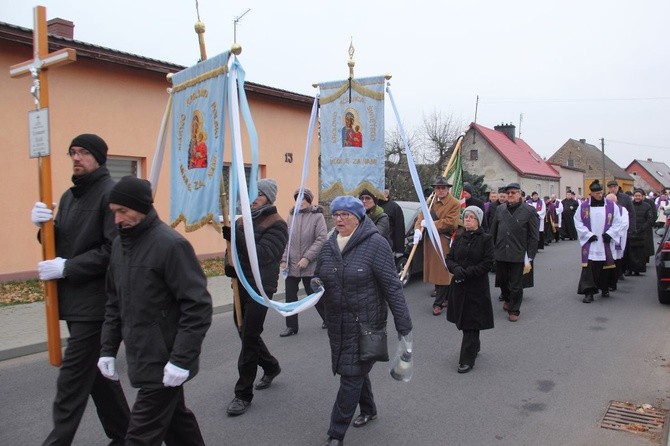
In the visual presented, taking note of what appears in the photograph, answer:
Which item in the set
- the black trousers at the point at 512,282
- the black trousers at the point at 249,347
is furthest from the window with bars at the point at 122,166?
the black trousers at the point at 249,347

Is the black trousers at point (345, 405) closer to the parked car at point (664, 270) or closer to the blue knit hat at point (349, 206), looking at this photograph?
the blue knit hat at point (349, 206)

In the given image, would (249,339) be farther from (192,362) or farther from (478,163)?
(478,163)

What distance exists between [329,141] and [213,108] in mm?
2417

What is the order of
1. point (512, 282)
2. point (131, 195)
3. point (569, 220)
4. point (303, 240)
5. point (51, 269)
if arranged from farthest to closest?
point (569, 220) → point (512, 282) → point (303, 240) → point (51, 269) → point (131, 195)

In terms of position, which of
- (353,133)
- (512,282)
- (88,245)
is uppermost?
(353,133)

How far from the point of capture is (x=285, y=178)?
52.1 ft

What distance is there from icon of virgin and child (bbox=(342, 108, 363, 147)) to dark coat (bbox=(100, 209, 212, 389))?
371 centimetres

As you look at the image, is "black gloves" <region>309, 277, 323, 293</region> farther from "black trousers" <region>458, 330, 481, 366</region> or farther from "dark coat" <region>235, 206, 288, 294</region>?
"black trousers" <region>458, 330, 481, 366</region>

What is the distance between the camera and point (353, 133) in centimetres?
635

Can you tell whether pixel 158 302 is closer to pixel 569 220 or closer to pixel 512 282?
pixel 512 282

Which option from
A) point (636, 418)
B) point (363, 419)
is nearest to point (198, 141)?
point (363, 419)

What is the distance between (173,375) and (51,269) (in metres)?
1.18

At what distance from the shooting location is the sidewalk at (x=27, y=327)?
6367 mm

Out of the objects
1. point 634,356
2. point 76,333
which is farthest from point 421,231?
point 76,333
